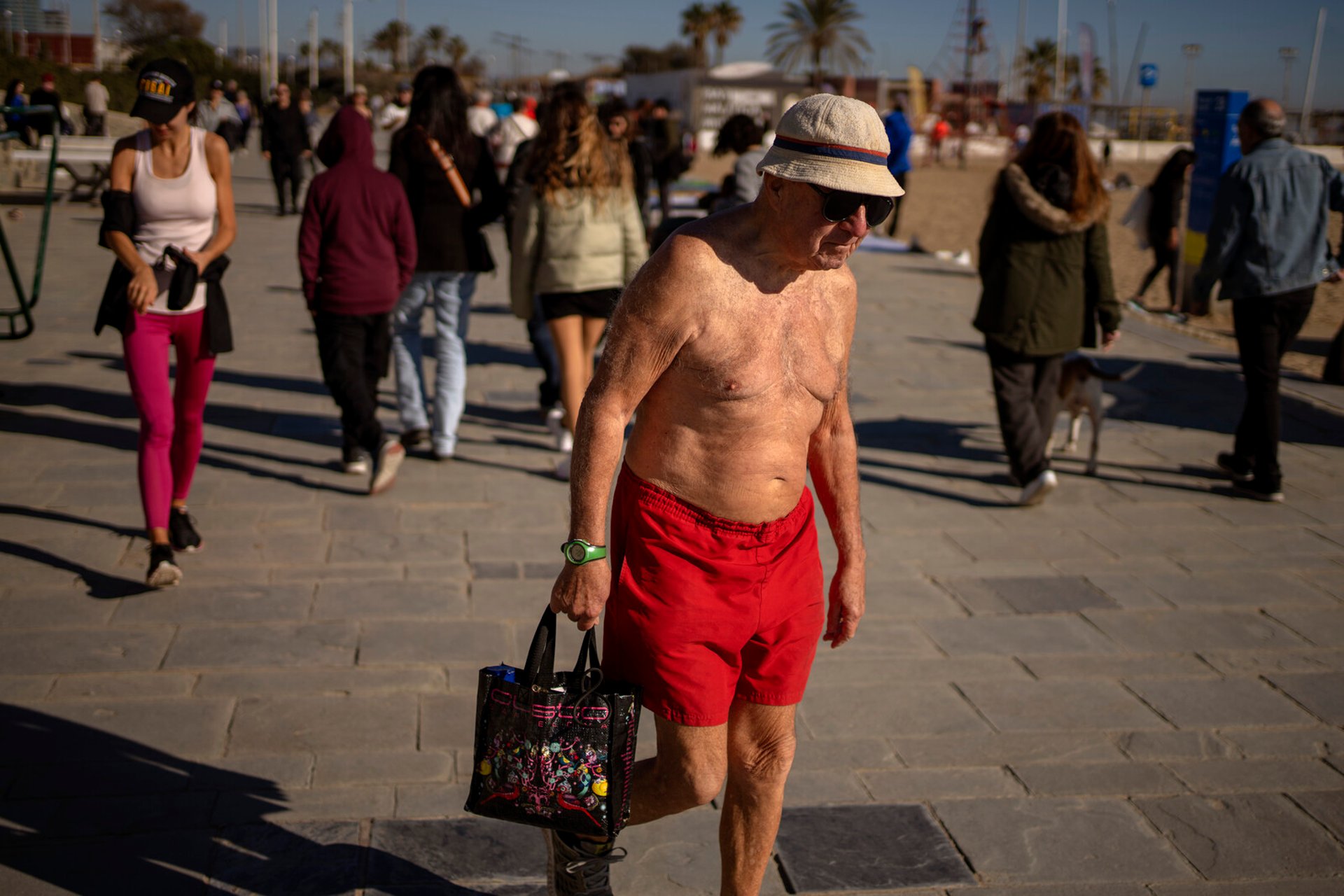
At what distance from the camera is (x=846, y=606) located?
2926 millimetres

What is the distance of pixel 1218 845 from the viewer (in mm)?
3348

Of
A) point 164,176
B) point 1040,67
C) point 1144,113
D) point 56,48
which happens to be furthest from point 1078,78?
point 164,176

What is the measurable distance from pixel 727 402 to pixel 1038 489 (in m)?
4.19

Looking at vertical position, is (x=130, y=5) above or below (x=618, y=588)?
above

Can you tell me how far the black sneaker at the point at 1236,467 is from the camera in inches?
265

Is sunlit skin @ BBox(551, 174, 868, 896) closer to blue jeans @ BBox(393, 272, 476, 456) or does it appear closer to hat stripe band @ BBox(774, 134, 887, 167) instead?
hat stripe band @ BBox(774, 134, 887, 167)

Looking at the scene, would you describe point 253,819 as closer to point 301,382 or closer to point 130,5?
point 301,382

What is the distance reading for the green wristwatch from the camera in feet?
8.29

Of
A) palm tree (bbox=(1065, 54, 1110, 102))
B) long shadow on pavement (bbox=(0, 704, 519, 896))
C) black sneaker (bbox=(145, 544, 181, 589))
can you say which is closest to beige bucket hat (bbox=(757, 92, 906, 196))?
long shadow on pavement (bbox=(0, 704, 519, 896))

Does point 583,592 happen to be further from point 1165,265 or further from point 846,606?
point 1165,265

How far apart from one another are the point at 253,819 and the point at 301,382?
18.9 ft

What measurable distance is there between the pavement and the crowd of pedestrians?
0.40 m

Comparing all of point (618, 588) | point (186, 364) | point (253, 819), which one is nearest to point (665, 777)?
point (618, 588)

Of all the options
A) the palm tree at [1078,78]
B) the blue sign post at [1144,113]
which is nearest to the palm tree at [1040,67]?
the palm tree at [1078,78]
